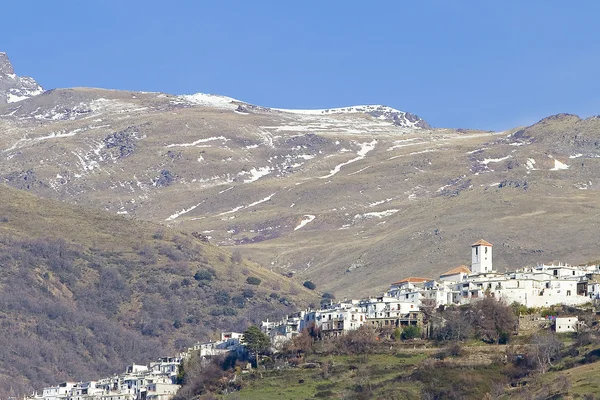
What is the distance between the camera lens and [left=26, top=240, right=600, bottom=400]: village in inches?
4660

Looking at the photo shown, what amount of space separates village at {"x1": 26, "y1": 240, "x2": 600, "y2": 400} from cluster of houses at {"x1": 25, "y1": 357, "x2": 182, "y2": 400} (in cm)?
8

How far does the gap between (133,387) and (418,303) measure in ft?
87.7

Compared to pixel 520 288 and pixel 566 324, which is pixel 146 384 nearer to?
pixel 520 288

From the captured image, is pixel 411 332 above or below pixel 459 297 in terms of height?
below

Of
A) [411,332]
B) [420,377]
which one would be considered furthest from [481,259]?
[420,377]

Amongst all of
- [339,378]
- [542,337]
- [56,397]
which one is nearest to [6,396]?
[56,397]

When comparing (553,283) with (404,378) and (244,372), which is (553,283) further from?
(244,372)

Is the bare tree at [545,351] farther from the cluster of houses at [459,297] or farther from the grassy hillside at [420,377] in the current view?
the cluster of houses at [459,297]

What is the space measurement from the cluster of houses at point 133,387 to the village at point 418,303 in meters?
0.08

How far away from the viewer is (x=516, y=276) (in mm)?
121750

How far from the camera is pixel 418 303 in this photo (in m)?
122

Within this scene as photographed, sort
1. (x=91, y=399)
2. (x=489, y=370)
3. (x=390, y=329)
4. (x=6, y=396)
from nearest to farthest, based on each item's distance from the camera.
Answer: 1. (x=489, y=370)
2. (x=390, y=329)
3. (x=91, y=399)
4. (x=6, y=396)

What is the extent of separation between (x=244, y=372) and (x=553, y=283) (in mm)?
23294

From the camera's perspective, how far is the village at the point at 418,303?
118 meters
